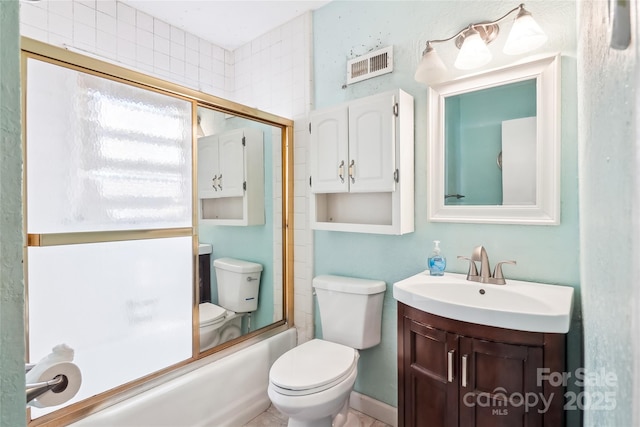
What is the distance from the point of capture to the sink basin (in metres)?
1.07

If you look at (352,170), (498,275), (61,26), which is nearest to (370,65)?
(352,170)

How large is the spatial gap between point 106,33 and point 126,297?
65.2 inches

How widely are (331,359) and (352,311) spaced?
0.30 m

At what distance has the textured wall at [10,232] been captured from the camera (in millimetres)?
318

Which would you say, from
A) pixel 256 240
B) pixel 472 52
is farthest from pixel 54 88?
pixel 472 52

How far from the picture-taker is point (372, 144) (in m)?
1.74

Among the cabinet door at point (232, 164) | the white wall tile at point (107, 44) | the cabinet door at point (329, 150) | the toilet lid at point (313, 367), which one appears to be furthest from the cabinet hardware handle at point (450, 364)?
the white wall tile at point (107, 44)

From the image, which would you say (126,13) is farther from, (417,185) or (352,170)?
(417,185)

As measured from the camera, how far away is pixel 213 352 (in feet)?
5.99

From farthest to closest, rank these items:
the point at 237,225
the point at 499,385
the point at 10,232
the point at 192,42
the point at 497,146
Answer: the point at 192,42 → the point at 237,225 → the point at 497,146 → the point at 499,385 → the point at 10,232

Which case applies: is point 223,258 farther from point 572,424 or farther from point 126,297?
point 572,424

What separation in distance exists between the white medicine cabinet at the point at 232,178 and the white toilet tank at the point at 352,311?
0.72 metres

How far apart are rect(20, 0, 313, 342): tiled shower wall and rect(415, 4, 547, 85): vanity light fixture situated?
0.89 meters

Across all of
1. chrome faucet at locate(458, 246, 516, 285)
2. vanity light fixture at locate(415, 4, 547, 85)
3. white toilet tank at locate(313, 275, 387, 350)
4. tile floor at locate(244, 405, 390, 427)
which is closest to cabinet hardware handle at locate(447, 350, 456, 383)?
chrome faucet at locate(458, 246, 516, 285)
